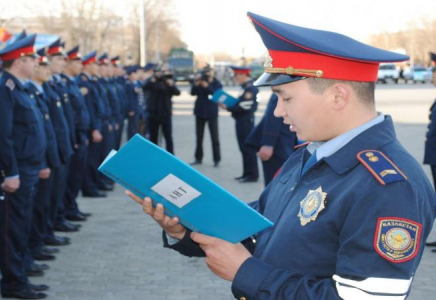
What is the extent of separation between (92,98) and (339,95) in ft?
29.7

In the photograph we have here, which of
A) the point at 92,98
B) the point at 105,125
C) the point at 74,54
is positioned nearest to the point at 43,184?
the point at 74,54

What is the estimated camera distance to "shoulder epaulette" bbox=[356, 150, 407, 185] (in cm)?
197

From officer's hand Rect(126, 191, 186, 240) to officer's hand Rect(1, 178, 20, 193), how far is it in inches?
135

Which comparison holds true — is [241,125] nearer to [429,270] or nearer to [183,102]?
[429,270]

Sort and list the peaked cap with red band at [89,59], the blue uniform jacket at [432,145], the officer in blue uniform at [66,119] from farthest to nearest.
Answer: the peaked cap with red band at [89,59]
the officer in blue uniform at [66,119]
the blue uniform jacket at [432,145]

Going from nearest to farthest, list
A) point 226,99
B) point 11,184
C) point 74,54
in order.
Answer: point 11,184, point 74,54, point 226,99

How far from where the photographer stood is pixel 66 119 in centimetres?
848

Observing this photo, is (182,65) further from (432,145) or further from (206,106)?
(432,145)

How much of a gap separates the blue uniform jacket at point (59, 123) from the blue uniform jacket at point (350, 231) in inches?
224

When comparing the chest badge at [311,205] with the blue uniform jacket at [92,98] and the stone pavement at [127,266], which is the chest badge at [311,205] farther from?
the blue uniform jacket at [92,98]

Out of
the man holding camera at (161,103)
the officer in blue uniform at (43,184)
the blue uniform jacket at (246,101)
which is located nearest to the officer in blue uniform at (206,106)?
the man holding camera at (161,103)

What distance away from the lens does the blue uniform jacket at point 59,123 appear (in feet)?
25.4

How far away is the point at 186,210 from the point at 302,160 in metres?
0.44

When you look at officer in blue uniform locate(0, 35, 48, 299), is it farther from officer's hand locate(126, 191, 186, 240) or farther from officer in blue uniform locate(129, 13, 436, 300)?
officer in blue uniform locate(129, 13, 436, 300)
